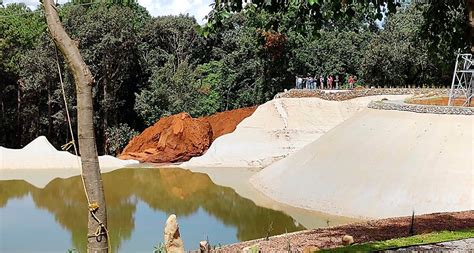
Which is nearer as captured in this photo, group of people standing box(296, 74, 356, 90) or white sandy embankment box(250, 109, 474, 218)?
white sandy embankment box(250, 109, 474, 218)

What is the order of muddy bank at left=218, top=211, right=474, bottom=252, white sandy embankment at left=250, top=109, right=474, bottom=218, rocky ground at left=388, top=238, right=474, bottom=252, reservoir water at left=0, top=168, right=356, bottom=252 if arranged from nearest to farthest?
rocky ground at left=388, top=238, right=474, bottom=252 < muddy bank at left=218, top=211, right=474, bottom=252 < reservoir water at left=0, top=168, right=356, bottom=252 < white sandy embankment at left=250, top=109, right=474, bottom=218

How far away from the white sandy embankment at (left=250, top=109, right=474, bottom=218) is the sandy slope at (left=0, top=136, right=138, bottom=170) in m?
12.8

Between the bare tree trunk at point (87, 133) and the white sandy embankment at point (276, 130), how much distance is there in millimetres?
32930

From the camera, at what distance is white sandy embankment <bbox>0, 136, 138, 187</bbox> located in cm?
3738

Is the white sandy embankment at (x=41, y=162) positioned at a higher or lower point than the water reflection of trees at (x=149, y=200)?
higher

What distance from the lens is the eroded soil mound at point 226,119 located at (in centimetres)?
4394

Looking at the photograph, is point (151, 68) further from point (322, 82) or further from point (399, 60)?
point (399, 60)

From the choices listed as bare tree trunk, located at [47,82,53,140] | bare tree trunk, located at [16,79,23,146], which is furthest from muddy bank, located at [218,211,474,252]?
bare tree trunk, located at [16,79,23,146]

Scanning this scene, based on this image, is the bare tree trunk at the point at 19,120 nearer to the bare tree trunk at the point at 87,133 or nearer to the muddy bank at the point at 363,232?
the muddy bank at the point at 363,232

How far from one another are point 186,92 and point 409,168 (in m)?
24.1

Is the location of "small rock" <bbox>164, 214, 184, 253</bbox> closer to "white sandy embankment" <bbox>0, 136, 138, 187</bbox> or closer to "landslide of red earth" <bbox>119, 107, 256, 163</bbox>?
"white sandy embankment" <bbox>0, 136, 138, 187</bbox>

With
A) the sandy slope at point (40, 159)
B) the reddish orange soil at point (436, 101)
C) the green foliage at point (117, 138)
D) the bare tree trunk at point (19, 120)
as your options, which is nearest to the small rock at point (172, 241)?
the reddish orange soil at point (436, 101)

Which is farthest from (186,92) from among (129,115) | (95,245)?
(95,245)

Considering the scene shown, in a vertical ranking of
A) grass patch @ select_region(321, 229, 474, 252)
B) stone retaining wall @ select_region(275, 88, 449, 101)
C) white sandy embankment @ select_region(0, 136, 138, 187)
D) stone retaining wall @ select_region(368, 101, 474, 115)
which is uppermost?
stone retaining wall @ select_region(275, 88, 449, 101)
